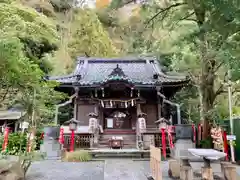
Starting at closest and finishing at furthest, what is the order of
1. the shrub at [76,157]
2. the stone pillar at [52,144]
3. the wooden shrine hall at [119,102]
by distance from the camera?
the shrub at [76,157]
the stone pillar at [52,144]
the wooden shrine hall at [119,102]

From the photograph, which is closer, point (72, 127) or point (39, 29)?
point (72, 127)

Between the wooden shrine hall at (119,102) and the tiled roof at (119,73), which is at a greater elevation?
the tiled roof at (119,73)

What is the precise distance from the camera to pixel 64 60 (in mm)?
22891

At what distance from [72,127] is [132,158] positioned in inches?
132

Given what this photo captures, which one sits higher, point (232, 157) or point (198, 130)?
point (198, 130)

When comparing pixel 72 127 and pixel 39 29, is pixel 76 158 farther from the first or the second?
pixel 39 29

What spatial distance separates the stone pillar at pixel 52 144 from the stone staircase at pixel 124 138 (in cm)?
262

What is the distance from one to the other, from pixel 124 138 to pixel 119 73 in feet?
12.2

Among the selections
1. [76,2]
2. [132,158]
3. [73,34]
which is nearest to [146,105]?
[132,158]

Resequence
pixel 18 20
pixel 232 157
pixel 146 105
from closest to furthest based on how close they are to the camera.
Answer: pixel 232 157 → pixel 18 20 → pixel 146 105

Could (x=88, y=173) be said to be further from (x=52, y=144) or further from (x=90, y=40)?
(x=90, y=40)

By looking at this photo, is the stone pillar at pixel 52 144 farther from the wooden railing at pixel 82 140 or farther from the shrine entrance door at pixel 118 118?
the shrine entrance door at pixel 118 118

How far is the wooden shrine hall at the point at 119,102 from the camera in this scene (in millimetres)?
11922

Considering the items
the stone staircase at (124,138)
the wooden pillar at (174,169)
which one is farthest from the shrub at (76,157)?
the wooden pillar at (174,169)
